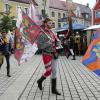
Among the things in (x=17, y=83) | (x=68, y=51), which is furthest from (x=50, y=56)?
(x=68, y=51)

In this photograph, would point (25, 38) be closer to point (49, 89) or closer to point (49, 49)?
point (49, 49)

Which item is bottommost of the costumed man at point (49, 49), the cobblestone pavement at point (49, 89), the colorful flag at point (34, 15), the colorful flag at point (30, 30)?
the cobblestone pavement at point (49, 89)

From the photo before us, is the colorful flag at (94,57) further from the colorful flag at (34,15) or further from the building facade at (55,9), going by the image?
the building facade at (55,9)

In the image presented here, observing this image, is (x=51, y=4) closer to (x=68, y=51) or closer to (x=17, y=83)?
(x=68, y=51)

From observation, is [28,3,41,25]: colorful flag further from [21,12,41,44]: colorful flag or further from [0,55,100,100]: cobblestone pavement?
[0,55,100,100]: cobblestone pavement

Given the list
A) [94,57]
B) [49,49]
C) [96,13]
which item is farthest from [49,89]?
[96,13]

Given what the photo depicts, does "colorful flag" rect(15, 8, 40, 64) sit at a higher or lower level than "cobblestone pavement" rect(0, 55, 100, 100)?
higher

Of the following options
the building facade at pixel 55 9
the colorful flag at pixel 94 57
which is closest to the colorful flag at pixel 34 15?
the colorful flag at pixel 94 57

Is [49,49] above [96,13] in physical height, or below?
Result: below

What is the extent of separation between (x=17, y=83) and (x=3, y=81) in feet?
2.27

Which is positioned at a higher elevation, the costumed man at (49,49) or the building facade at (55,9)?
the building facade at (55,9)

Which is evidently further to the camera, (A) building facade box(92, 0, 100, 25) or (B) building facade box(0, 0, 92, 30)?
(B) building facade box(0, 0, 92, 30)

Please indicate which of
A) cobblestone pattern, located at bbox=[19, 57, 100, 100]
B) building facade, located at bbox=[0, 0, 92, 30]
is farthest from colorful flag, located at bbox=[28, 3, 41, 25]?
building facade, located at bbox=[0, 0, 92, 30]

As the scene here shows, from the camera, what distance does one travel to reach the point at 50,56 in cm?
855
